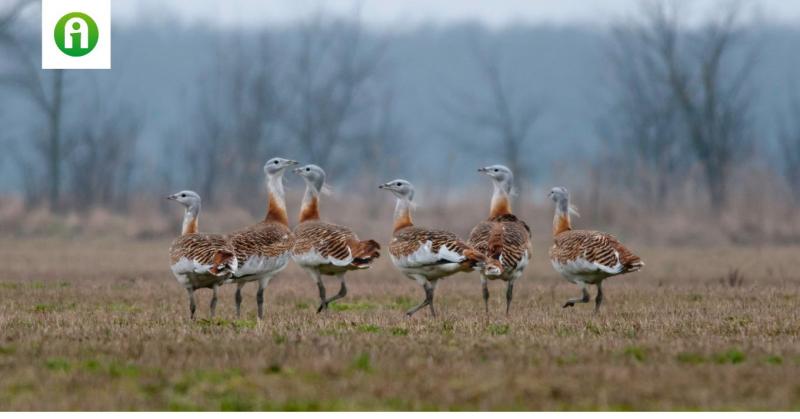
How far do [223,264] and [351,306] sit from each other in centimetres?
307

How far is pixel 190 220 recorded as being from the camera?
13367mm

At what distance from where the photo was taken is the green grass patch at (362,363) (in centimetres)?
838

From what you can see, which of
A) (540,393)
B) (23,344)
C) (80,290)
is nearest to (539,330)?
(540,393)

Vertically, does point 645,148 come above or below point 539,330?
above

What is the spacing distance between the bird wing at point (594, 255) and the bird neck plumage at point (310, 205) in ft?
9.53

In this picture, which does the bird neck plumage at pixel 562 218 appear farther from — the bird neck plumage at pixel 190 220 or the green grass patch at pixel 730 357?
the green grass patch at pixel 730 357

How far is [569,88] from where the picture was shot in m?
98.6

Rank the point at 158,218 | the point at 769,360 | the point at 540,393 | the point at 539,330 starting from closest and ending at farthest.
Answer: the point at 540,393, the point at 769,360, the point at 539,330, the point at 158,218

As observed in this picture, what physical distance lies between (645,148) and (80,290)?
30.4 meters

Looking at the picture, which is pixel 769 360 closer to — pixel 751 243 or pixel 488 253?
pixel 488 253

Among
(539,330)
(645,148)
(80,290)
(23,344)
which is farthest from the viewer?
(645,148)

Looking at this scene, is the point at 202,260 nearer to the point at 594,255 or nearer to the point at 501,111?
the point at 594,255

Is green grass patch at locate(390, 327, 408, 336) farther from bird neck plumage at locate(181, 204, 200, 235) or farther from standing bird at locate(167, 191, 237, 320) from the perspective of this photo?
bird neck plumage at locate(181, 204, 200, 235)

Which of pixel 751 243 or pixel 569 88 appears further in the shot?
pixel 569 88
